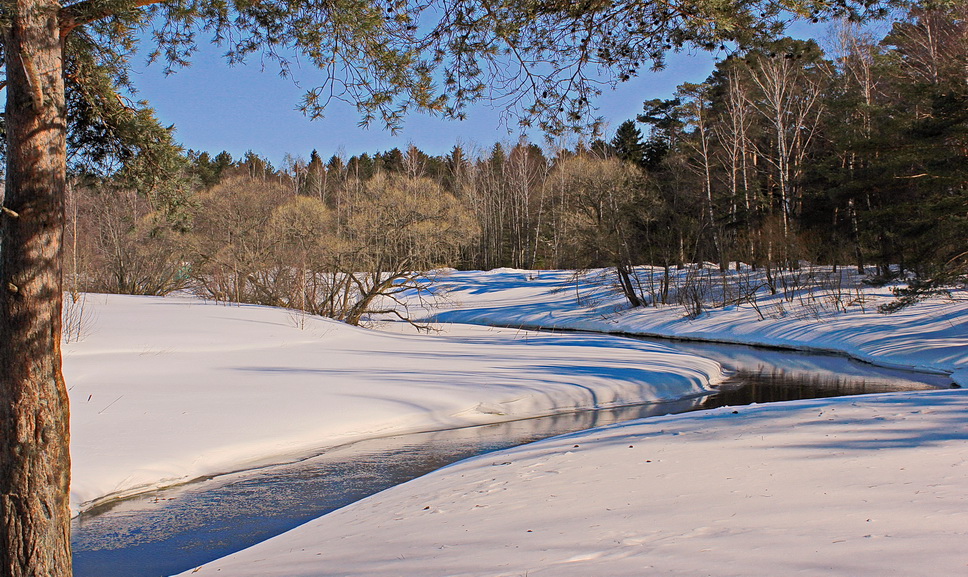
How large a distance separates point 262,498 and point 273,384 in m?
5.20

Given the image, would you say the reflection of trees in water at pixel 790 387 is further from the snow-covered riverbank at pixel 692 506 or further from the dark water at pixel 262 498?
the snow-covered riverbank at pixel 692 506

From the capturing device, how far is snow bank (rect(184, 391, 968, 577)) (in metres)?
3.24

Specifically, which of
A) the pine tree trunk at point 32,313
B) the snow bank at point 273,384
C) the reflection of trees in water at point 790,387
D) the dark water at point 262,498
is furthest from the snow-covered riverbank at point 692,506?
the reflection of trees in water at point 790,387

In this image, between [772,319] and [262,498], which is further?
[772,319]

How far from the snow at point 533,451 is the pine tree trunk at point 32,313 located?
1.24 metres

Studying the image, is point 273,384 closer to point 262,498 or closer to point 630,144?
point 262,498

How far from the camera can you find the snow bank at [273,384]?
29.2ft

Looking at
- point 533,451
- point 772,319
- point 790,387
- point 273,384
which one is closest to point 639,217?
point 772,319

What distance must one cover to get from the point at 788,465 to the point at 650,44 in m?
3.79

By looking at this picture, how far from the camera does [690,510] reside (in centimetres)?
414

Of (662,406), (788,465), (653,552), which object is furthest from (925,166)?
(653,552)

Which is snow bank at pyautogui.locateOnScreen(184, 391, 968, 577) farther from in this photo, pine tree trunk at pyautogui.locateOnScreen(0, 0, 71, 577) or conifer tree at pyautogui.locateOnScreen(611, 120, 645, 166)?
conifer tree at pyautogui.locateOnScreen(611, 120, 645, 166)

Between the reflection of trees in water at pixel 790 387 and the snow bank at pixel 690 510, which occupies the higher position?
the snow bank at pixel 690 510

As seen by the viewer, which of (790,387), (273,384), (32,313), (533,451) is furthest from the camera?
(790,387)
